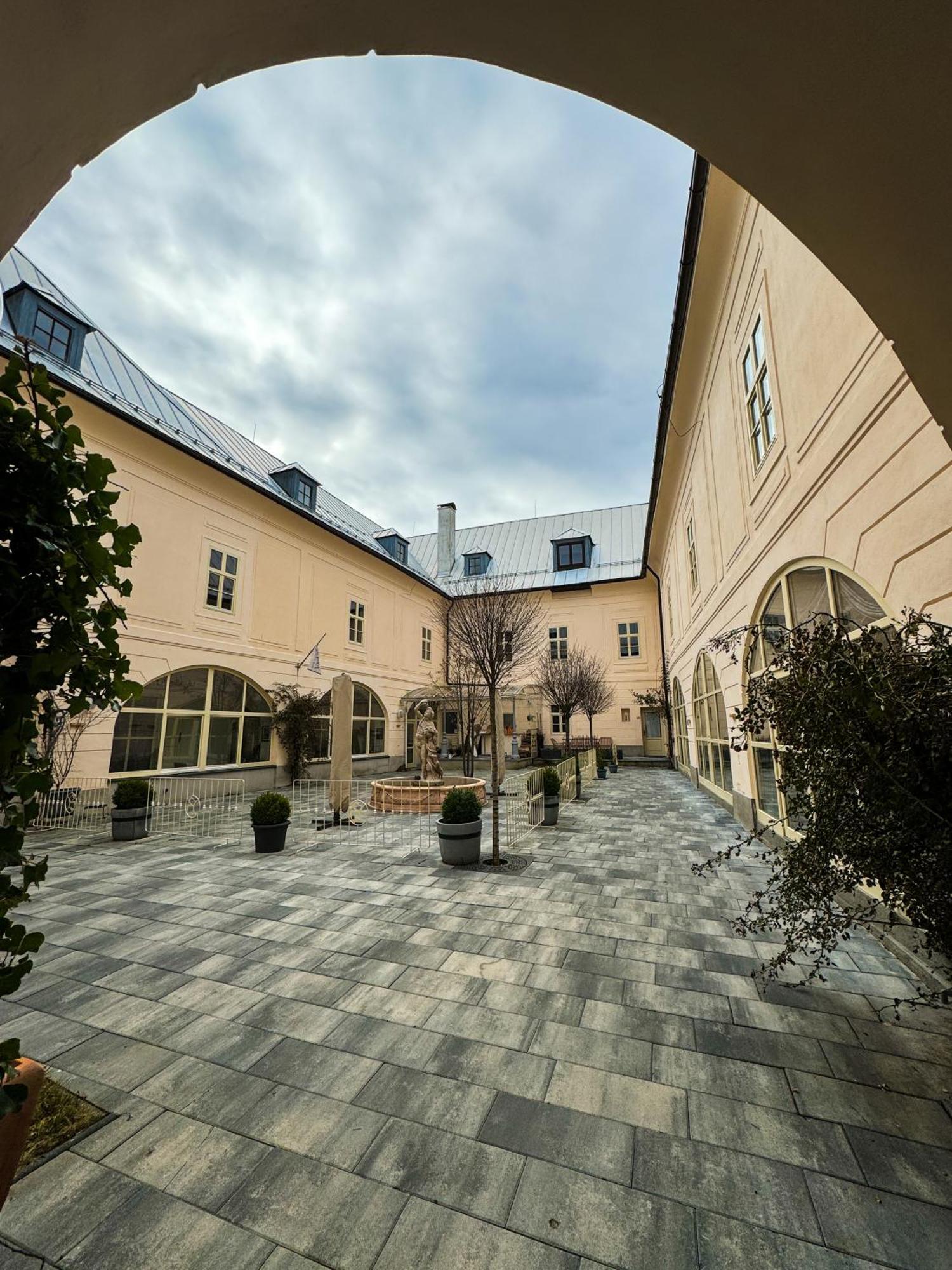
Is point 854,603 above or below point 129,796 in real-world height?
above

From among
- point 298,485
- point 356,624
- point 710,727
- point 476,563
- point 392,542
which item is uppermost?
point 476,563

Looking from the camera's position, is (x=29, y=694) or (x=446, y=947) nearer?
(x=29, y=694)

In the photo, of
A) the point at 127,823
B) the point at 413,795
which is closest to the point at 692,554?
the point at 413,795

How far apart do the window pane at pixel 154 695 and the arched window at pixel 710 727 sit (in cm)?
1245

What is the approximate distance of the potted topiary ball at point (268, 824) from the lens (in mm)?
7758

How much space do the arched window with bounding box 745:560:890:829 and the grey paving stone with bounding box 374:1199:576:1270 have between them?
206 centimetres

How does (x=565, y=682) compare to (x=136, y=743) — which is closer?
(x=136, y=743)

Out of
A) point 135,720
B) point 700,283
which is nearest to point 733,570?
point 700,283

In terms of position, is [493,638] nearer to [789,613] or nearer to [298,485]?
[789,613]

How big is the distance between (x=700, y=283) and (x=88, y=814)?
14.7 metres

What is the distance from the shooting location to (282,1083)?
269cm

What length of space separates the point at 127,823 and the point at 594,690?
56.5 ft

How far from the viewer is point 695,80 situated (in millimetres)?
1871

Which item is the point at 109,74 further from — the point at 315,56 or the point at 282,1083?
the point at 282,1083
